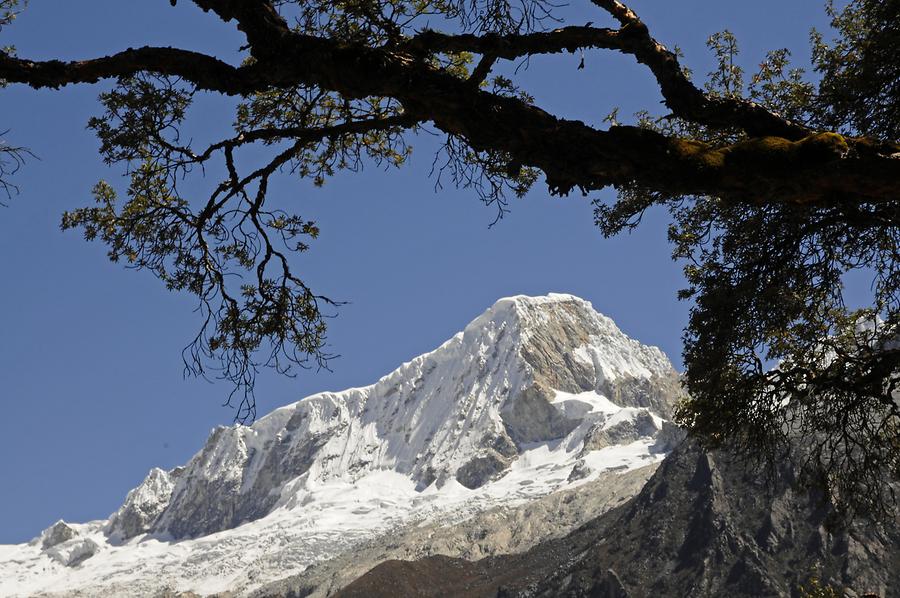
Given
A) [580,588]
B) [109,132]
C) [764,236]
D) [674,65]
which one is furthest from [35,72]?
[580,588]

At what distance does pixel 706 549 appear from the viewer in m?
125

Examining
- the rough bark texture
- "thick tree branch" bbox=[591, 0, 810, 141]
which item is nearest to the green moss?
the rough bark texture

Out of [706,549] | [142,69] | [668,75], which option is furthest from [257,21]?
[706,549]

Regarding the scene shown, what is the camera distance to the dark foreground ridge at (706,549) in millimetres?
106375

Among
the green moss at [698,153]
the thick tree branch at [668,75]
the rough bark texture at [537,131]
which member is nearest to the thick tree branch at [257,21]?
the rough bark texture at [537,131]

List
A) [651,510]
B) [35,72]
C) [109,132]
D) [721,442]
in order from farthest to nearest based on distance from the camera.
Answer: [651,510]
[721,442]
[109,132]
[35,72]

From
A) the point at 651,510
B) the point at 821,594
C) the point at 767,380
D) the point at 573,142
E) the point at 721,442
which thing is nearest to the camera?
the point at 573,142

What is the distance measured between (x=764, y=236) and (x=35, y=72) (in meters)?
9.06

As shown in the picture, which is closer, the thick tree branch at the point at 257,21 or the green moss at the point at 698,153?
the green moss at the point at 698,153

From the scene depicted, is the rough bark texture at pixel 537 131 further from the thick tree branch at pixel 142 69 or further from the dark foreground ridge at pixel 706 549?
the dark foreground ridge at pixel 706 549

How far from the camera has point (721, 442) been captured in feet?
46.6

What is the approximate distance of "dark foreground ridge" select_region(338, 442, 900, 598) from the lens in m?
106

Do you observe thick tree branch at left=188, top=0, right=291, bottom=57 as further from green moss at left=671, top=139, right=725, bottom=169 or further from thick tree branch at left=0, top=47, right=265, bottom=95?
green moss at left=671, top=139, right=725, bottom=169

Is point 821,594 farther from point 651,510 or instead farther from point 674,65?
point 651,510
